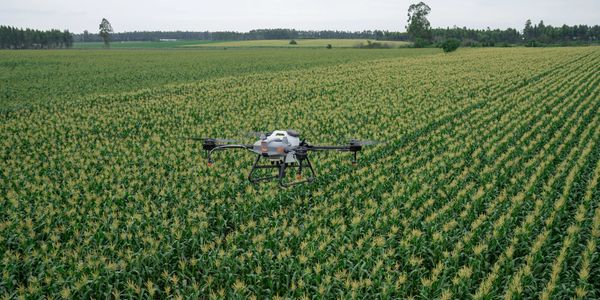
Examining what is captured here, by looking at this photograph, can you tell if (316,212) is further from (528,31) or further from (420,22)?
(528,31)

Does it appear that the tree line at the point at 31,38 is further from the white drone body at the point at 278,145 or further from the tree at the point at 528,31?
the tree at the point at 528,31

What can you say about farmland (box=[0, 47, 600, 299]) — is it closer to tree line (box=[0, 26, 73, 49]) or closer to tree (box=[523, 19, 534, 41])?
tree line (box=[0, 26, 73, 49])

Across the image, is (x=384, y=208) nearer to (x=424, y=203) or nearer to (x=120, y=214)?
(x=424, y=203)

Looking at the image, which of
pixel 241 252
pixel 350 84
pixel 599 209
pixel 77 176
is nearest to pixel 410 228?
pixel 241 252

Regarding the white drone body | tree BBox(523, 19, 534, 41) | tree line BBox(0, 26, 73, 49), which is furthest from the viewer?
tree BBox(523, 19, 534, 41)

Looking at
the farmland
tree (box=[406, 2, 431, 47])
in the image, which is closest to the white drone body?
the farmland
